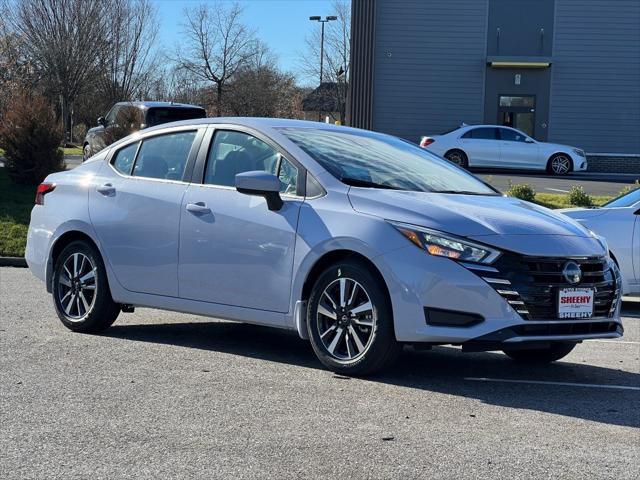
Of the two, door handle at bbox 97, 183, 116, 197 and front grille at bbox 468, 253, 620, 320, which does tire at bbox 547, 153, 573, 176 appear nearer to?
door handle at bbox 97, 183, 116, 197

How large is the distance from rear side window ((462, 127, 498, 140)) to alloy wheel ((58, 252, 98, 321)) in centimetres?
2272

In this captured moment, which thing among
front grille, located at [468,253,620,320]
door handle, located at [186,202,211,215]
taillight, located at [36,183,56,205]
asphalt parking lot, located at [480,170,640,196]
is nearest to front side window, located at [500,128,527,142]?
asphalt parking lot, located at [480,170,640,196]

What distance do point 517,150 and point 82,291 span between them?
77.0ft

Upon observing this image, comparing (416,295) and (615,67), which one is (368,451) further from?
(615,67)

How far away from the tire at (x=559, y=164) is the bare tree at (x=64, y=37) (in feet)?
73.0

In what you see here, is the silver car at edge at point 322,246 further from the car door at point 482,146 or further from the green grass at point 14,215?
the car door at point 482,146

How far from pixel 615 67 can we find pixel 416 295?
3278 cm

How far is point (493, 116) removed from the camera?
36.6 m

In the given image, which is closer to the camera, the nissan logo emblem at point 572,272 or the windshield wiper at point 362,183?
the nissan logo emblem at point 572,272

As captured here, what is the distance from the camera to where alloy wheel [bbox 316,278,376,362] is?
6.04 m

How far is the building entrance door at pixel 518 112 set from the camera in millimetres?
36569

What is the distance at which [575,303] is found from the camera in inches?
236

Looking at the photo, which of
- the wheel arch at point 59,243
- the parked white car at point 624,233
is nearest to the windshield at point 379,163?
the wheel arch at point 59,243

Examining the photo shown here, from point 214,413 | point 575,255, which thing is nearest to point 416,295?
point 575,255
